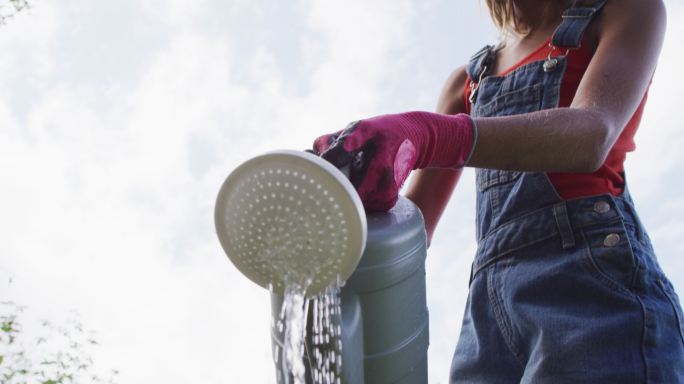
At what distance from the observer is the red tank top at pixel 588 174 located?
1165 millimetres

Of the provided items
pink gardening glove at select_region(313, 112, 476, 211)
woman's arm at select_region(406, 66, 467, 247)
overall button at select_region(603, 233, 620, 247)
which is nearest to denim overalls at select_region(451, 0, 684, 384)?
overall button at select_region(603, 233, 620, 247)

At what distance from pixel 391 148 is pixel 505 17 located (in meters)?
0.77

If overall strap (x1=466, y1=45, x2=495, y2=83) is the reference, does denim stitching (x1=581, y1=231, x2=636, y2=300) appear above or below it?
A: below

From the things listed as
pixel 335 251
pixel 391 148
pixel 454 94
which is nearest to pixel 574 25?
pixel 454 94

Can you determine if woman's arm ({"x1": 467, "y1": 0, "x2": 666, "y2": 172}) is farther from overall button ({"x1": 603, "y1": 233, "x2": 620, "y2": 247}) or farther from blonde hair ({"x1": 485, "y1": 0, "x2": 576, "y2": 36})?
blonde hair ({"x1": 485, "y1": 0, "x2": 576, "y2": 36})

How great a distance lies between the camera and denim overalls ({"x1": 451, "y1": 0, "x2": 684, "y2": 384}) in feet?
3.33

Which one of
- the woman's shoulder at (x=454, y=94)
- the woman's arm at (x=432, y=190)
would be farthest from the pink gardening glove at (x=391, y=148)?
the woman's shoulder at (x=454, y=94)

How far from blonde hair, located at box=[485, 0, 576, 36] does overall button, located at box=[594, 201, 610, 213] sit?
473 millimetres

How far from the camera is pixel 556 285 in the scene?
1.11m

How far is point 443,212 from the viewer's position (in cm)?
152

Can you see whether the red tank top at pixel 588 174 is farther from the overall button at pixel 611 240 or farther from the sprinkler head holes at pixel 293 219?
the sprinkler head holes at pixel 293 219

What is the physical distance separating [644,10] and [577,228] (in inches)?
16.5

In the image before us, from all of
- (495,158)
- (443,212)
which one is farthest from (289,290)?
(443,212)

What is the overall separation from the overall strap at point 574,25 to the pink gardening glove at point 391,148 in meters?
0.38
